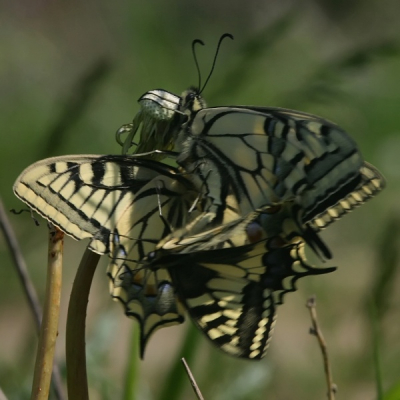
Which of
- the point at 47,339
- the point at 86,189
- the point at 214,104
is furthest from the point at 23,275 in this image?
the point at 214,104

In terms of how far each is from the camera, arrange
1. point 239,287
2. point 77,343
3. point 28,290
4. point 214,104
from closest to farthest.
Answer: point 77,343
point 28,290
point 239,287
point 214,104

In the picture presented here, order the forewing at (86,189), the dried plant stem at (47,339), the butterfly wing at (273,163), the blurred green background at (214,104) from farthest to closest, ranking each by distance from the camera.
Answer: the blurred green background at (214,104)
the butterfly wing at (273,163)
the forewing at (86,189)
the dried plant stem at (47,339)

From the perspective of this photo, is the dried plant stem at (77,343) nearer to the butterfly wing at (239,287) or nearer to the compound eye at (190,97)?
the butterfly wing at (239,287)

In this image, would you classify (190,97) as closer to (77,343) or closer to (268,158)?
(268,158)

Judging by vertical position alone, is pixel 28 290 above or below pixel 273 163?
below

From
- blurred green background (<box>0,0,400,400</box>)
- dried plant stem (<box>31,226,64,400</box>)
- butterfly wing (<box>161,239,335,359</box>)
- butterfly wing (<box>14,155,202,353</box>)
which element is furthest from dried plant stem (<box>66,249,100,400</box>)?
blurred green background (<box>0,0,400,400</box>)

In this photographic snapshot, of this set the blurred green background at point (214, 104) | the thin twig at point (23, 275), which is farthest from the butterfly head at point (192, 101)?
the thin twig at point (23, 275)

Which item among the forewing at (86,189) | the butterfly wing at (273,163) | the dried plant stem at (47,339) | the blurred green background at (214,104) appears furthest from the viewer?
the blurred green background at (214,104)
